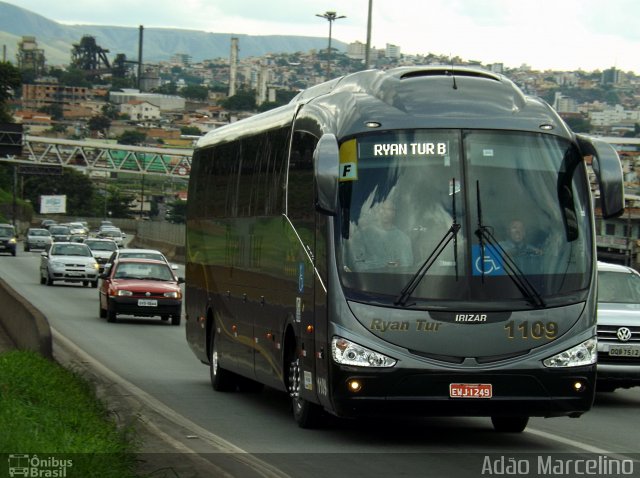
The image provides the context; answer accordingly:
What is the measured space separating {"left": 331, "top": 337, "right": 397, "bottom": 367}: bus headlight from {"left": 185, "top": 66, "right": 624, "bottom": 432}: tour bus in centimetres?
1

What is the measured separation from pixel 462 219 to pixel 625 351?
590 centimetres

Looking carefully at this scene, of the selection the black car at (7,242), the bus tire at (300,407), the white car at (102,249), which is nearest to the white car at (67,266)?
the white car at (102,249)

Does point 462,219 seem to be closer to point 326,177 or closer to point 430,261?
point 430,261

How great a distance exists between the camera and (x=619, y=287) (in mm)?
19609

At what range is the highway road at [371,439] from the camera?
11.5 meters

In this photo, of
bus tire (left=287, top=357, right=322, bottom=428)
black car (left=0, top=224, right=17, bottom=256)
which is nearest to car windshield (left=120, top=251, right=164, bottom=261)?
bus tire (left=287, top=357, right=322, bottom=428)

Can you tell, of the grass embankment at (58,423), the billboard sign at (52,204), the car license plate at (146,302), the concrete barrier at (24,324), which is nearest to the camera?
the grass embankment at (58,423)

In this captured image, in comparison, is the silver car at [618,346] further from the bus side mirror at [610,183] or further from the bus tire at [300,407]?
the bus side mirror at [610,183]

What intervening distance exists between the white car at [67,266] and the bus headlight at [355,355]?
3735 cm

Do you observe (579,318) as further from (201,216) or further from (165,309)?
(165,309)

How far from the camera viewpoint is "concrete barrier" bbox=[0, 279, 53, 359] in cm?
1793

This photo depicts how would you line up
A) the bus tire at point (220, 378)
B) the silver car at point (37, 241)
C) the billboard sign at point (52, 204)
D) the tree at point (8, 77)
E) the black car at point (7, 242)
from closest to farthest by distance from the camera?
the bus tire at point (220, 378) < the black car at point (7, 242) < the silver car at point (37, 241) < the tree at point (8, 77) < the billboard sign at point (52, 204)

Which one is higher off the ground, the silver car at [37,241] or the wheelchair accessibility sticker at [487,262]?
the wheelchair accessibility sticker at [487,262]

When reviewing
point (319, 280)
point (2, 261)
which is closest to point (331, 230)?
point (319, 280)
